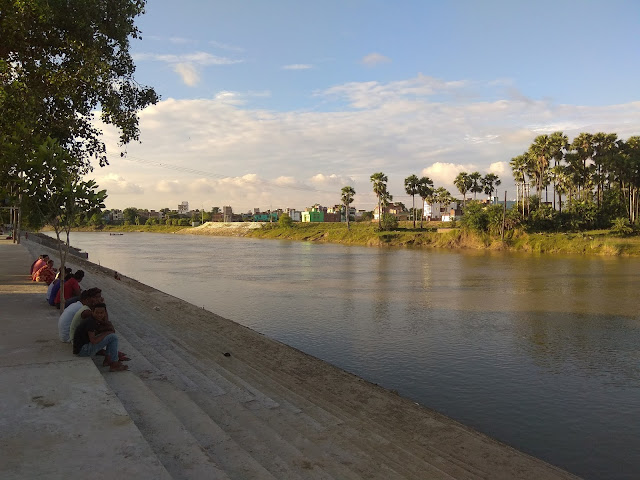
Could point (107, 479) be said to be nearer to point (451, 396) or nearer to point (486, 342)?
point (451, 396)

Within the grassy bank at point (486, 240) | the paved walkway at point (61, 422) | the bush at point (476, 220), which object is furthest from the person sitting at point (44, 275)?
the bush at point (476, 220)

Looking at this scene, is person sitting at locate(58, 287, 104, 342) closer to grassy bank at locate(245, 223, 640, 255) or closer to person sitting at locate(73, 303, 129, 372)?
person sitting at locate(73, 303, 129, 372)

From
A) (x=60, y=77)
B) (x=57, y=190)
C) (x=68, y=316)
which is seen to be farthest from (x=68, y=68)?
(x=68, y=316)

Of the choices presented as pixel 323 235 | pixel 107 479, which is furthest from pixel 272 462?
pixel 323 235

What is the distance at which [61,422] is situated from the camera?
5.16 metres

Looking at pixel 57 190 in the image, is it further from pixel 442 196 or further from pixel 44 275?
pixel 442 196

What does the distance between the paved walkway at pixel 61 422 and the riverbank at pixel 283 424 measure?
493 mm

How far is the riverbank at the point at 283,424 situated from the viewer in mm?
5879

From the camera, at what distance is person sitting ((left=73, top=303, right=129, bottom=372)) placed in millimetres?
7754

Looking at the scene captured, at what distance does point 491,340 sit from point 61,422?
15849mm

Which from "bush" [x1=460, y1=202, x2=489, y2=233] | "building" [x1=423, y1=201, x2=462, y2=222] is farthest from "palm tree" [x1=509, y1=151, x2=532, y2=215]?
"building" [x1=423, y1=201, x2=462, y2=222]

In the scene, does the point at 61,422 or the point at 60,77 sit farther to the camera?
the point at 60,77

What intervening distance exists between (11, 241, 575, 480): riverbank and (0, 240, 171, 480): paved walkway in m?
0.49

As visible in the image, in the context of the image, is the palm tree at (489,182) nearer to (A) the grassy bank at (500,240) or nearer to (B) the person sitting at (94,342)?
(A) the grassy bank at (500,240)
